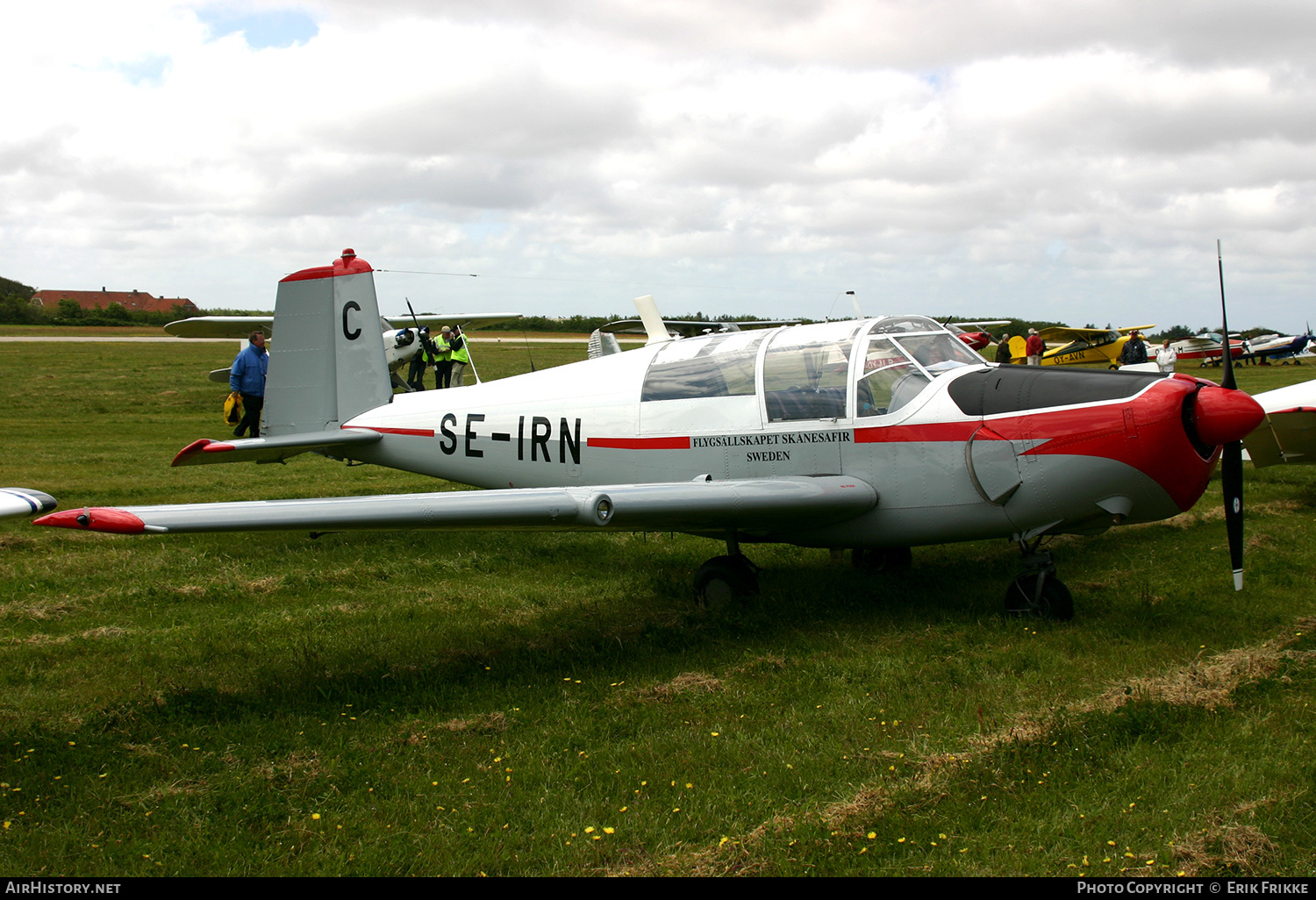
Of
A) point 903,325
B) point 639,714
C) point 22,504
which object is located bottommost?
point 639,714

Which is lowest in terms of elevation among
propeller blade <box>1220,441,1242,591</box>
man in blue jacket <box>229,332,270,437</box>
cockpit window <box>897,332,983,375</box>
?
propeller blade <box>1220,441,1242,591</box>

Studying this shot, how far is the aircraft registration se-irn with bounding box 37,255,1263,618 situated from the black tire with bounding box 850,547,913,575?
2cm

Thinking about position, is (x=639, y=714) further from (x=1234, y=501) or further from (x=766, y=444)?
(x=1234, y=501)

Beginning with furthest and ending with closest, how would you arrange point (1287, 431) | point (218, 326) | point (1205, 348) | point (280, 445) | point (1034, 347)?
point (1205, 348) < point (1034, 347) < point (218, 326) < point (1287, 431) < point (280, 445)

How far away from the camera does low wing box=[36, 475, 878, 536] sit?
4535 mm

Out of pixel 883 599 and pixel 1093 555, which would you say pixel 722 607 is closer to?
pixel 883 599

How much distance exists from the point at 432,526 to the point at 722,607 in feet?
8.22

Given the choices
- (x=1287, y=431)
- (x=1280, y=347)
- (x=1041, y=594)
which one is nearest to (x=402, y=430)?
(x=1041, y=594)

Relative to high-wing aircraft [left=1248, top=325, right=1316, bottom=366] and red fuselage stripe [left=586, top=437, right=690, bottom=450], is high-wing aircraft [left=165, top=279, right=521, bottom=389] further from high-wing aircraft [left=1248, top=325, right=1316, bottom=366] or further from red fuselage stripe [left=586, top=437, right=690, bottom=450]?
high-wing aircraft [left=1248, top=325, right=1316, bottom=366]

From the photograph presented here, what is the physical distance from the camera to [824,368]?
6.84 metres

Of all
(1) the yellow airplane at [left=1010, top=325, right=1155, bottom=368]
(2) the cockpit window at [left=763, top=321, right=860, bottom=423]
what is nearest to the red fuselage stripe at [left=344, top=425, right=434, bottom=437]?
(2) the cockpit window at [left=763, top=321, right=860, bottom=423]

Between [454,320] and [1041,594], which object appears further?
[454,320]

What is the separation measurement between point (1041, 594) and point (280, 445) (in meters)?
6.41
